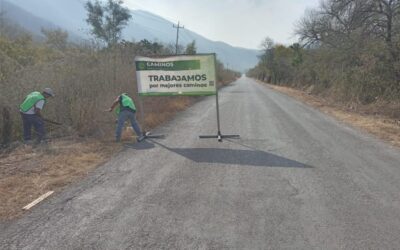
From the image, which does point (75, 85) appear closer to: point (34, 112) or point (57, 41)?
point (34, 112)

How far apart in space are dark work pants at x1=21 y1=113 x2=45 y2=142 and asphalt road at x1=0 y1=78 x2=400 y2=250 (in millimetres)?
2358

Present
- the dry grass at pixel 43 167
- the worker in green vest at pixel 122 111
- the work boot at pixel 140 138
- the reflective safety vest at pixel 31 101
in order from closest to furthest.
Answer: the dry grass at pixel 43 167 → the reflective safety vest at pixel 31 101 → the worker in green vest at pixel 122 111 → the work boot at pixel 140 138

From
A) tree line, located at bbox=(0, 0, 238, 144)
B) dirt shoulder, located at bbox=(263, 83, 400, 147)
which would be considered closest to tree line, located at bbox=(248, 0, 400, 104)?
dirt shoulder, located at bbox=(263, 83, 400, 147)

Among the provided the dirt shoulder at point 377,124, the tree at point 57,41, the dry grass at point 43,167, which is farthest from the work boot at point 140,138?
the tree at point 57,41

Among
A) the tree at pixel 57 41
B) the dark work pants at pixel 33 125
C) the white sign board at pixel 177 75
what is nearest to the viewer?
the dark work pants at pixel 33 125

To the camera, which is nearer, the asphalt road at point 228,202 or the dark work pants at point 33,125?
the asphalt road at point 228,202

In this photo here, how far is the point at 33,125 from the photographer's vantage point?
382 inches

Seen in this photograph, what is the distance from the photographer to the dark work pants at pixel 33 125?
9492 mm

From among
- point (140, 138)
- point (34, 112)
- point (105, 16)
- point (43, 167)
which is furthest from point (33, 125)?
point (105, 16)

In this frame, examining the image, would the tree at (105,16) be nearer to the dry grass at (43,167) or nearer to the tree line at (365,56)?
the tree line at (365,56)

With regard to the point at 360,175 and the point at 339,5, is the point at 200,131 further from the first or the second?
the point at 339,5

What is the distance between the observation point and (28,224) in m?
4.66

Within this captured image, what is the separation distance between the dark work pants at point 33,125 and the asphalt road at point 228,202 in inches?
92.8

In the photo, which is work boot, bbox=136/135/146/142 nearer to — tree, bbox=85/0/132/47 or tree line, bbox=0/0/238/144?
tree line, bbox=0/0/238/144
